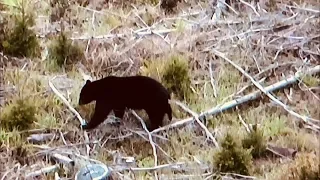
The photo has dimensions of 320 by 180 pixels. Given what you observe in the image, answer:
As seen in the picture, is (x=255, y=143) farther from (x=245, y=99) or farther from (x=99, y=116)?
(x=99, y=116)

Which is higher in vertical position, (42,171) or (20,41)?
(20,41)

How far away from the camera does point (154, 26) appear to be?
2.92 m

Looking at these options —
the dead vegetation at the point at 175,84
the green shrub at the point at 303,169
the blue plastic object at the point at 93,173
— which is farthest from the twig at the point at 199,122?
the blue plastic object at the point at 93,173

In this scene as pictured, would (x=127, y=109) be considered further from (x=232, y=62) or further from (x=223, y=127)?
(x=232, y=62)

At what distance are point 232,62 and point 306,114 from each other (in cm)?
42

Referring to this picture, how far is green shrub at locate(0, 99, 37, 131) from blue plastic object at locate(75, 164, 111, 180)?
33 centimetres

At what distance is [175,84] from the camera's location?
250cm

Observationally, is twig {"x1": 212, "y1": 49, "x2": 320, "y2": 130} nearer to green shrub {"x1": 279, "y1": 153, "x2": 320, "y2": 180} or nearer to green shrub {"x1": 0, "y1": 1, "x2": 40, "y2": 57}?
green shrub {"x1": 279, "y1": 153, "x2": 320, "y2": 180}

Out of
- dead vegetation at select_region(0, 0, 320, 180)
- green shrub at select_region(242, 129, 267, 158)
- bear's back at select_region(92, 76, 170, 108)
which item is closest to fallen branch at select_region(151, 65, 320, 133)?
dead vegetation at select_region(0, 0, 320, 180)

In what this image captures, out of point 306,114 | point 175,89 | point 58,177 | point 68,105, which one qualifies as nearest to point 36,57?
point 68,105

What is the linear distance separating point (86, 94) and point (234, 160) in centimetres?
58

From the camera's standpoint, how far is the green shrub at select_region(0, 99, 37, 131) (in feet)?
7.50

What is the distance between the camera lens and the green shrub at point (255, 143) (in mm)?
2162

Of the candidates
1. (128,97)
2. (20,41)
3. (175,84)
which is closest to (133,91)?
(128,97)
